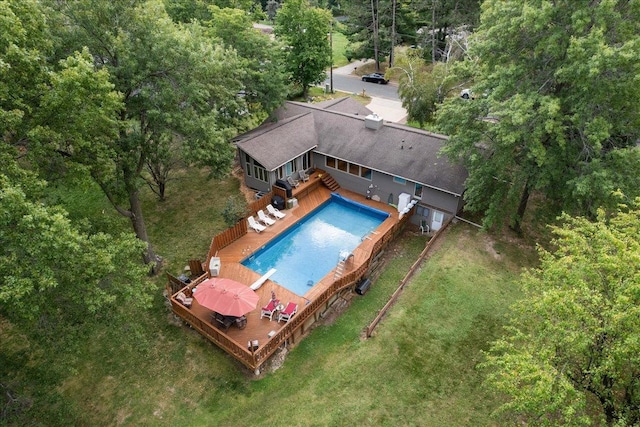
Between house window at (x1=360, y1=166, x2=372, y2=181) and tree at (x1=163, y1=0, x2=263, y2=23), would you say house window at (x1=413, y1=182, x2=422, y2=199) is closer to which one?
house window at (x1=360, y1=166, x2=372, y2=181)

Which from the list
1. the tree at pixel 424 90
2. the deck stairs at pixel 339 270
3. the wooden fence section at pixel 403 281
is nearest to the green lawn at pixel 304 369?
the wooden fence section at pixel 403 281

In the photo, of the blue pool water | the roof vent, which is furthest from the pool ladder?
the roof vent

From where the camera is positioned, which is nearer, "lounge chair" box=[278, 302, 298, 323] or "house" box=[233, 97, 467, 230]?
"lounge chair" box=[278, 302, 298, 323]

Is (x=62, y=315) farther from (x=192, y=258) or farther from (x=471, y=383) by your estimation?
(x=471, y=383)

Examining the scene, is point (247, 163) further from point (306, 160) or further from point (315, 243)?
point (315, 243)

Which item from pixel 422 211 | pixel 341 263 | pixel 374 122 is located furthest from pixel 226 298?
pixel 374 122

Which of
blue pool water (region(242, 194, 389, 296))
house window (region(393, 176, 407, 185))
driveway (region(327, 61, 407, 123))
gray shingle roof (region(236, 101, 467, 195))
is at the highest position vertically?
gray shingle roof (region(236, 101, 467, 195))

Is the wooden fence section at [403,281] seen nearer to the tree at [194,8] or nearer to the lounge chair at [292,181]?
the lounge chair at [292,181]
